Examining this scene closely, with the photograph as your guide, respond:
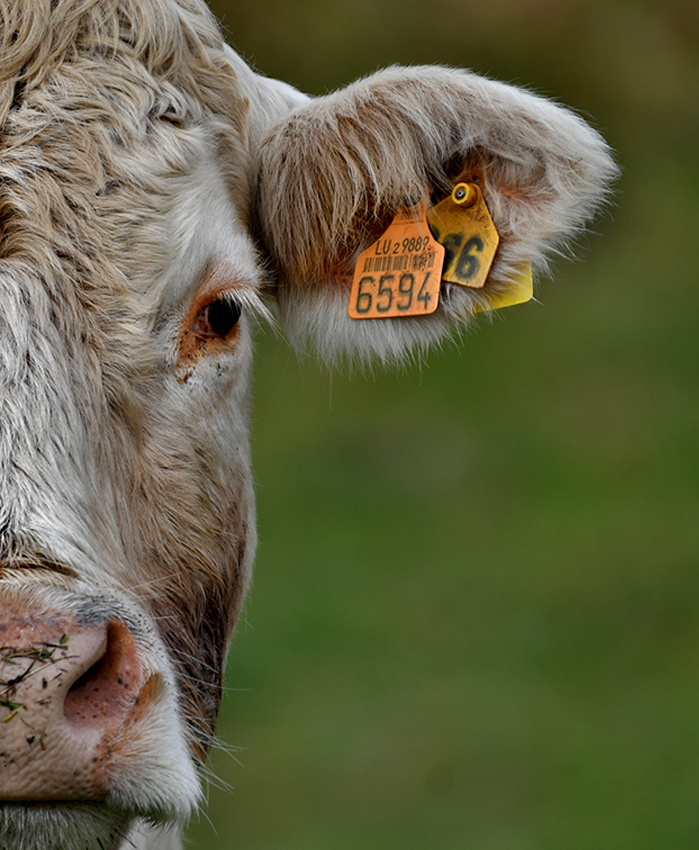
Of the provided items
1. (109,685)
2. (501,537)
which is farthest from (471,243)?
(501,537)

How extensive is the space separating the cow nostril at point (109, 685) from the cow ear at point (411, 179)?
138 centimetres

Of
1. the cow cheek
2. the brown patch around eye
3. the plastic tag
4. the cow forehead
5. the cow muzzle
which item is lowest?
the cow cheek

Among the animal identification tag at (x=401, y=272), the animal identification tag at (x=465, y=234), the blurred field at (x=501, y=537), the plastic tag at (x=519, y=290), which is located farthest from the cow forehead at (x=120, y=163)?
the blurred field at (x=501, y=537)

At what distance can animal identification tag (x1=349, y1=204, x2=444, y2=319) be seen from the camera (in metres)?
3.21

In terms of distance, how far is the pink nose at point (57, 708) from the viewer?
2045 millimetres

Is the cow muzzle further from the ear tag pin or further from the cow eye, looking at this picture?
the ear tag pin

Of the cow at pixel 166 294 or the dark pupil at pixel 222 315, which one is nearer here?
the cow at pixel 166 294

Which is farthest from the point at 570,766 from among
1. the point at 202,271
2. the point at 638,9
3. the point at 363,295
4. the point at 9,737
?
the point at 638,9

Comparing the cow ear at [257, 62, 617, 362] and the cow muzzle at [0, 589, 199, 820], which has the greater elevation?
the cow ear at [257, 62, 617, 362]

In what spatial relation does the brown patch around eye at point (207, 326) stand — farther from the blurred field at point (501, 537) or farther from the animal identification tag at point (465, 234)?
the blurred field at point (501, 537)

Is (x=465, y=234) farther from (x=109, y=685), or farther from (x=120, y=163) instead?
(x=109, y=685)

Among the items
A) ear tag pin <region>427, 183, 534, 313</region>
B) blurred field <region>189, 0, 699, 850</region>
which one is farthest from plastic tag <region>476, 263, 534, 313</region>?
blurred field <region>189, 0, 699, 850</region>

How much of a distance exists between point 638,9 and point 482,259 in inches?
551

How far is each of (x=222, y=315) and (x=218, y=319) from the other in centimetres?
1
